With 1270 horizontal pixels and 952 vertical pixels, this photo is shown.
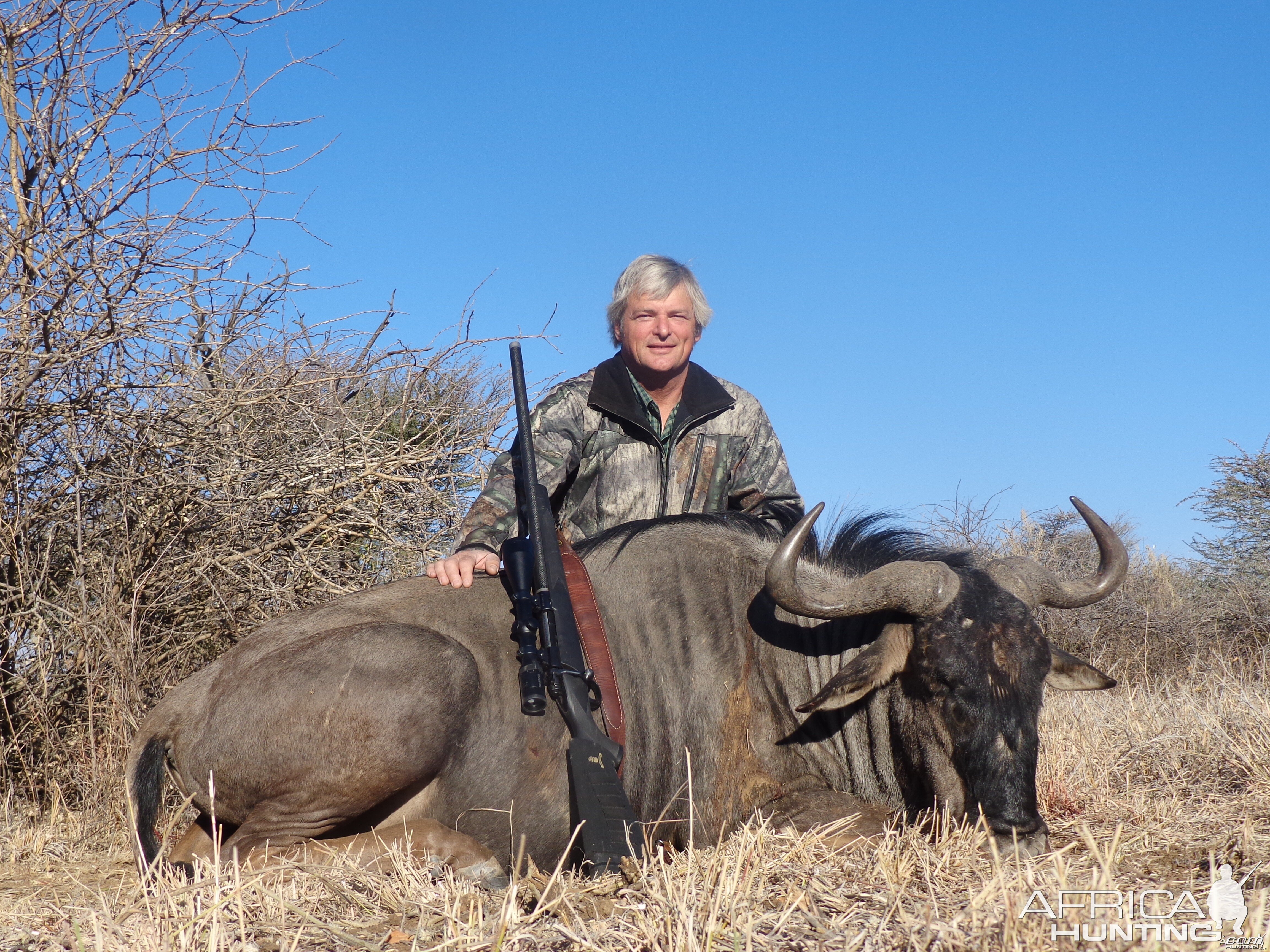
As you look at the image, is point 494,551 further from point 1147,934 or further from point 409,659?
point 1147,934

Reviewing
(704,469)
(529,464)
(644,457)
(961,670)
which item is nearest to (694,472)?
(704,469)

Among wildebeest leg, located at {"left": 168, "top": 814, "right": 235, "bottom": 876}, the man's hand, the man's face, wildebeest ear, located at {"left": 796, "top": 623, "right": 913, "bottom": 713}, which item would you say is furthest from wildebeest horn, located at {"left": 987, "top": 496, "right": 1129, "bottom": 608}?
wildebeest leg, located at {"left": 168, "top": 814, "right": 235, "bottom": 876}

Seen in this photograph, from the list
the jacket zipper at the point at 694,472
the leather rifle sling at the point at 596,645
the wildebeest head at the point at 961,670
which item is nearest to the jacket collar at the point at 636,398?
the jacket zipper at the point at 694,472

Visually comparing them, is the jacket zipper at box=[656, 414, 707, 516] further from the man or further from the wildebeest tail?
the wildebeest tail

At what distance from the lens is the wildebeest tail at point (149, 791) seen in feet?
11.9

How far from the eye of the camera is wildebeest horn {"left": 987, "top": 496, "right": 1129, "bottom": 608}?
395 centimetres

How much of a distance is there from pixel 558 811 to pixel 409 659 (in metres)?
0.77

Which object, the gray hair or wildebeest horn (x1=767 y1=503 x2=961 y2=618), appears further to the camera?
the gray hair

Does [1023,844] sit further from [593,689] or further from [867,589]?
[593,689]

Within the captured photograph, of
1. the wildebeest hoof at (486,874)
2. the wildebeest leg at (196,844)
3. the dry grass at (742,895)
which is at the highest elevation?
the dry grass at (742,895)

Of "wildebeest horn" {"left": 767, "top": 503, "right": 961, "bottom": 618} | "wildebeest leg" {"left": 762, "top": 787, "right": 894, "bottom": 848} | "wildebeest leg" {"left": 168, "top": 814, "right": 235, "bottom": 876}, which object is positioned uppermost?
"wildebeest horn" {"left": 767, "top": 503, "right": 961, "bottom": 618}

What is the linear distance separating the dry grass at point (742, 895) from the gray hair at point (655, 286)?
8.62 feet

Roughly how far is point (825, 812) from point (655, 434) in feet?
6.64

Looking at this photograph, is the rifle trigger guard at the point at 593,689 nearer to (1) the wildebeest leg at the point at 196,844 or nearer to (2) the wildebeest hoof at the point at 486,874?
(2) the wildebeest hoof at the point at 486,874
